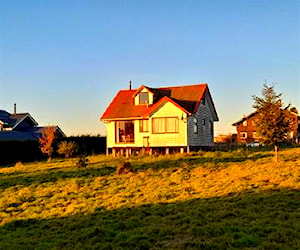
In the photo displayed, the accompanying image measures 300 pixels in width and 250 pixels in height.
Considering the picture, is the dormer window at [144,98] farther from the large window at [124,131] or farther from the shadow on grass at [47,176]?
the shadow on grass at [47,176]

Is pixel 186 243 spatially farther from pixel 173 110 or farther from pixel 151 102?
pixel 151 102

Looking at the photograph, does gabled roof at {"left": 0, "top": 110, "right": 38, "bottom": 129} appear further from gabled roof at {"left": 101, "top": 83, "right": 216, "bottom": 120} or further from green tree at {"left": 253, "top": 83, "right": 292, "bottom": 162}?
green tree at {"left": 253, "top": 83, "right": 292, "bottom": 162}

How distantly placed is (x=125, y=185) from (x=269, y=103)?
34.2 ft

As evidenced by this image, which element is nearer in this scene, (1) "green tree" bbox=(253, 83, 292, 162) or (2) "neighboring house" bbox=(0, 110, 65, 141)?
(1) "green tree" bbox=(253, 83, 292, 162)

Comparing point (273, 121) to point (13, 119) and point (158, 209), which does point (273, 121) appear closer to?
point (158, 209)

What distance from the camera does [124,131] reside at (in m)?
33.5

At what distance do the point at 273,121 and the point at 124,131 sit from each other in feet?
49.8

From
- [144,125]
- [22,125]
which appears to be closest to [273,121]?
[144,125]

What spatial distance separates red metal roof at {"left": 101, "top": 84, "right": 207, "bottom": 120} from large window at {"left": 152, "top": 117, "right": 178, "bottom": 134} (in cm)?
99

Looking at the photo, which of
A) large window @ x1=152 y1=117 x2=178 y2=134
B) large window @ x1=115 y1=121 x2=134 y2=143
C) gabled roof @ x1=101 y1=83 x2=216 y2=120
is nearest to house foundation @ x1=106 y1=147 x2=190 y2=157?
large window @ x1=115 y1=121 x2=134 y2=143

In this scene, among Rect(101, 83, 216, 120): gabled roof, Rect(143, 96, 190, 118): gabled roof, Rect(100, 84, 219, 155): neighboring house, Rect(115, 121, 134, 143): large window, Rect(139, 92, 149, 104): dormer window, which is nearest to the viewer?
Rect(143, 96, 190, 118): gabled roof

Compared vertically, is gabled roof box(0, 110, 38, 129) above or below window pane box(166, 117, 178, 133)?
above

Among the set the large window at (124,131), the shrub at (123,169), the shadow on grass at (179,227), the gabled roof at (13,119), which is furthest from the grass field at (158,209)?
the gabled roof at (13,119)

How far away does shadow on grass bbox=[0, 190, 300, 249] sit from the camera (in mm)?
7887
